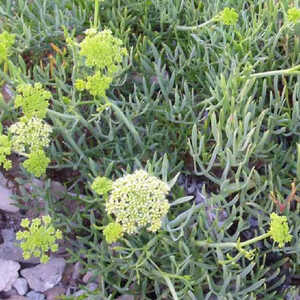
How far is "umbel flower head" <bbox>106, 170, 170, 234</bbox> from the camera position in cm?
132

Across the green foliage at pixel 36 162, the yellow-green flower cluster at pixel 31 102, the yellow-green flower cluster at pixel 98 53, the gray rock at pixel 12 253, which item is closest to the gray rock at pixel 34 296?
the gray rock at pixel 12 253

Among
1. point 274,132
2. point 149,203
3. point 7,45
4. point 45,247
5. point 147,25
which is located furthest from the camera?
point 147,25

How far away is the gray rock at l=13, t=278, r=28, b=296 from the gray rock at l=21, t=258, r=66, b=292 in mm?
18

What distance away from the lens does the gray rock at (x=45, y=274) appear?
1862mm

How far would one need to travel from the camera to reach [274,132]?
1792 mm

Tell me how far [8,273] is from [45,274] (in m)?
0.14

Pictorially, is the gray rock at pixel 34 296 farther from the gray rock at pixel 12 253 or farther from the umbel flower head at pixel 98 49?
the umbel flower head at pixel 98 49

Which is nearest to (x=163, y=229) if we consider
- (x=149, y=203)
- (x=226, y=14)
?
(x=149, y=203)

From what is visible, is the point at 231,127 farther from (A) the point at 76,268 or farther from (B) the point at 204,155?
(A) the point at 76,268

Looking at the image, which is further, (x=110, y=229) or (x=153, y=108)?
(x=153, y=108)

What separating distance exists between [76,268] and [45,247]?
18.2 inches

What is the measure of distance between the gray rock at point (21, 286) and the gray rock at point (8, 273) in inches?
0.6

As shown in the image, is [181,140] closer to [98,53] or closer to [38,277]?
[98,53]

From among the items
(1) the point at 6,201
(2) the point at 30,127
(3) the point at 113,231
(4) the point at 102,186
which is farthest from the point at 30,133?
(1) the point at 6,201
